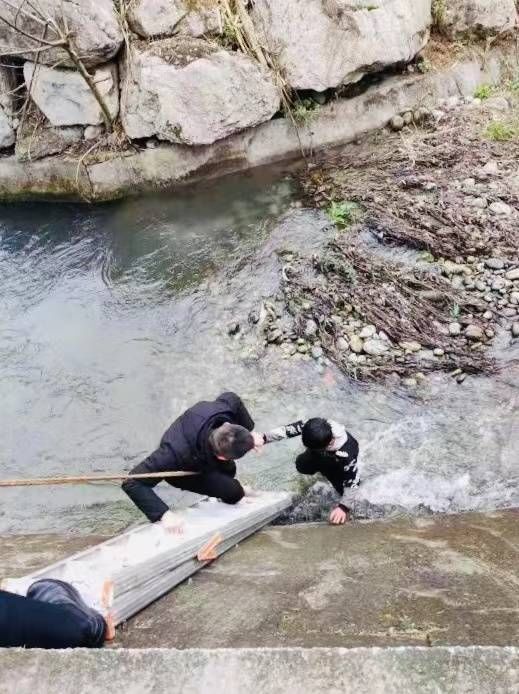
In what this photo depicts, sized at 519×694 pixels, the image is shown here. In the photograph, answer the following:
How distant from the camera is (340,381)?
5641 mm

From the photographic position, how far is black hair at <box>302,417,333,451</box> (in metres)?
3.86

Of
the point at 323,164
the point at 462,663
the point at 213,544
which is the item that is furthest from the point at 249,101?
the point at 462,663

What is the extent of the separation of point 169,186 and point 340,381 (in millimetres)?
4265

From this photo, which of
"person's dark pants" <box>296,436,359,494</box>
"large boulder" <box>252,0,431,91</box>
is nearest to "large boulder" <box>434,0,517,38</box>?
"large boulder" <box>252,0,431,91</box>

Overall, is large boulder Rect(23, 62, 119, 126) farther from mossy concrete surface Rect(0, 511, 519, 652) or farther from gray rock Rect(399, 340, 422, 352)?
mossy concrete surface Rect(0, 511, 519, 652)

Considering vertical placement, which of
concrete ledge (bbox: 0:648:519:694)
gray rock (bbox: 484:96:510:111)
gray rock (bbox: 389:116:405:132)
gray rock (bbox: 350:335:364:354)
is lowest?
gray rock (bbox: 350:335:364:354)

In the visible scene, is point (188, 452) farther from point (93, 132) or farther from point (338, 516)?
point (93, 132)

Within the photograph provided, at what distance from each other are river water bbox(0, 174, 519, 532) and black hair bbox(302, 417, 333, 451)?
3.42 feet

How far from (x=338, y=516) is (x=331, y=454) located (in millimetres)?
459

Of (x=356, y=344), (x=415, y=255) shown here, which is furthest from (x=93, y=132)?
(x=356, y=344)

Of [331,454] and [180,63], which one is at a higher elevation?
[180,63]

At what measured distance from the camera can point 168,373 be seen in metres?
6.04

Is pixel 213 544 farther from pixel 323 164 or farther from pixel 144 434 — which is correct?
pixel 323 164

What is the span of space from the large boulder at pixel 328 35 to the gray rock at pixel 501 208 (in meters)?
2.92
